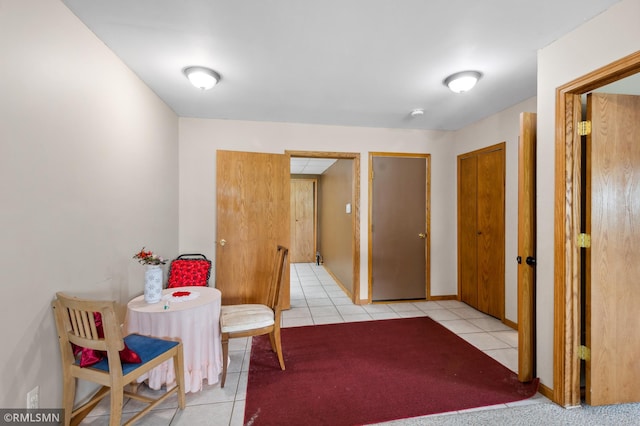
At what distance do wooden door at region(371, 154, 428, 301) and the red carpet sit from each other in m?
1.09

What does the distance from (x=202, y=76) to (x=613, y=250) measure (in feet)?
10.8

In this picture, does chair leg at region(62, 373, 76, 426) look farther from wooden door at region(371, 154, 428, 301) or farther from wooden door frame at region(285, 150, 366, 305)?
wooden door at region(371, 154, 428, 301)

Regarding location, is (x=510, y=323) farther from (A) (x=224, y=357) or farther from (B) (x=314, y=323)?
(A) (x=224, y=357)

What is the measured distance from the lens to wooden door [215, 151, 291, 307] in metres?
3.50

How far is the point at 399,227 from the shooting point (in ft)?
13.4

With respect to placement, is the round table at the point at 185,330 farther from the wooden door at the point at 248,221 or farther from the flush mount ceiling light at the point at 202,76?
the flush mount ceiling light at the point at 202,76

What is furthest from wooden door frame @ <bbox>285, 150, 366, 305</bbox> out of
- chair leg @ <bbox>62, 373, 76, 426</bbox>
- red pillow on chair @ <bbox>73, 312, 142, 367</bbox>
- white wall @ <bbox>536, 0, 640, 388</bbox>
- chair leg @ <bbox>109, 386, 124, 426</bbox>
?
chair leg @ <bbox>62, 373, 76, 426</bbox>

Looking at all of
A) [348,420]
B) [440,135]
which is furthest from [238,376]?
[440,135]

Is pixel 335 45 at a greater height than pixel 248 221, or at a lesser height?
greater

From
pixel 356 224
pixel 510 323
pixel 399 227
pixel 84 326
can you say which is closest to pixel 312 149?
pixel 356 224

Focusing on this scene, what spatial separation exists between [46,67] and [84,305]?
129 cm

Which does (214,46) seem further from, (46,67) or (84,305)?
(84,305)

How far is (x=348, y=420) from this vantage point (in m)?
1.73

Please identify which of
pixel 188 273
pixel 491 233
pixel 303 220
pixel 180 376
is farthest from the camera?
pixel 303 220
